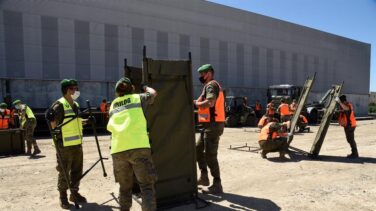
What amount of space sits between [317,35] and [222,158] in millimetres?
37594

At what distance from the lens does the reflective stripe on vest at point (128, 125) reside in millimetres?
3797

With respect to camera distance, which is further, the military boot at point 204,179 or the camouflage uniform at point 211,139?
the military boot at point 204,179

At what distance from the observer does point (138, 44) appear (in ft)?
86.1

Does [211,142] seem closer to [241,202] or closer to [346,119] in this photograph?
[241,202]

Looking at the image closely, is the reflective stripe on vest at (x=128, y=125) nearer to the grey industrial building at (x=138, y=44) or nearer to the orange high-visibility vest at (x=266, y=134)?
the orange high-visibility vest at (x=266, y=134)

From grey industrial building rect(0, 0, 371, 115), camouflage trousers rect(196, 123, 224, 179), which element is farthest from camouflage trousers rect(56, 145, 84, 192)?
grey industrial building rect(0, 0, 371, 115)

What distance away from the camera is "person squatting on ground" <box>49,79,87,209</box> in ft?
15.9

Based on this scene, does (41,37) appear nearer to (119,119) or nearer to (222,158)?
(222,158)

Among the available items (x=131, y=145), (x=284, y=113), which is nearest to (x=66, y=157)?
(x=131, y=145)

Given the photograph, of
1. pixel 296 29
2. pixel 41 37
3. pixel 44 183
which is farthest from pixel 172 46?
pixel 44 183

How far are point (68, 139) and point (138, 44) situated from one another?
22.1 metres

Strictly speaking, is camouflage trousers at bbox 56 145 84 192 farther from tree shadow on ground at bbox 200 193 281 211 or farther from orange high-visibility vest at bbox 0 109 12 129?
orange high-visibility vest at bbox 0 109 12 129

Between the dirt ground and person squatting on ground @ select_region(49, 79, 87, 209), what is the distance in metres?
0.35

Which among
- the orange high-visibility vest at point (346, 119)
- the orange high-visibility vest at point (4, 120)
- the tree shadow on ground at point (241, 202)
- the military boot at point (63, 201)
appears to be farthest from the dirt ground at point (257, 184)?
the orange high-visibility vest at point (4, 120)
